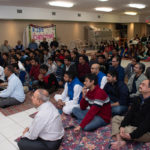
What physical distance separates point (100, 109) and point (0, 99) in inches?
94.0

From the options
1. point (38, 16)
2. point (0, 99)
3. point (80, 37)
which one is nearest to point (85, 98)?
point (0, 99)

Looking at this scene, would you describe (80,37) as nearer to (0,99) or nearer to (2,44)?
(2,44)

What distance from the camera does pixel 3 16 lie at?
8.68 m

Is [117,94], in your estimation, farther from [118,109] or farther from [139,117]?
[139,117]

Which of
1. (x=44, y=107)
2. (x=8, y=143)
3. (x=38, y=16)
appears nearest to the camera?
(x=44, y=107)

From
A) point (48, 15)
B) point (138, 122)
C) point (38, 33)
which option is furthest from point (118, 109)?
point (48, 15)

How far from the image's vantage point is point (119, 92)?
3.23 m

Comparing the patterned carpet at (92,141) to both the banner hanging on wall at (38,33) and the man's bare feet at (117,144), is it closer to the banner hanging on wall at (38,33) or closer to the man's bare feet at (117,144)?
the man's bare feet at (117,144)

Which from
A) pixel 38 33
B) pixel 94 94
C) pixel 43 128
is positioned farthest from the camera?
pixel 38 33

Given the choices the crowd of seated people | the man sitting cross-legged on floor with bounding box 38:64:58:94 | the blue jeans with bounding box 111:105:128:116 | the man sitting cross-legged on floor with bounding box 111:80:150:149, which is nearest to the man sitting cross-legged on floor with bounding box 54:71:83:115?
the crowd of seated people

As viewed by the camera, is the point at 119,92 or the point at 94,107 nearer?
the point at 94,107

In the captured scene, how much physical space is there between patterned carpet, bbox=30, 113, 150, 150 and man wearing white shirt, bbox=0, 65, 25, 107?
1.62m

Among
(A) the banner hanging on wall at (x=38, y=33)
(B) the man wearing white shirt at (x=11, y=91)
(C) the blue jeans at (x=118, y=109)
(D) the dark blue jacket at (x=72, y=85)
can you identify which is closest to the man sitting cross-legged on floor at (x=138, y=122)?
(C) the blue jeans at (x=118, y=109)

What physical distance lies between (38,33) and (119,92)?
26.7 ft
